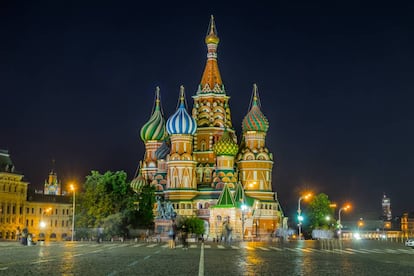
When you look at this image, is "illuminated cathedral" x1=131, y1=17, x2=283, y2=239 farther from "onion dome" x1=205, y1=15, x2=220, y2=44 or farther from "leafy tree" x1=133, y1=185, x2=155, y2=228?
"leafy tree" x1=133, y1=185, x2=155, y2=228

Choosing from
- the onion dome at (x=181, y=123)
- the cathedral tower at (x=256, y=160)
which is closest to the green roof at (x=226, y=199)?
the cathedral tower at (x=256, y=160)

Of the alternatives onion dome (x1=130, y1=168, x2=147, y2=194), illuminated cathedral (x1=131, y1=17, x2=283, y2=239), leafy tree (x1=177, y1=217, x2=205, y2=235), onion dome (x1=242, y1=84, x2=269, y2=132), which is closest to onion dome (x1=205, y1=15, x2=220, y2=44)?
illuminated cathedral (x1=131, y1=17, x2=283, y2=239)

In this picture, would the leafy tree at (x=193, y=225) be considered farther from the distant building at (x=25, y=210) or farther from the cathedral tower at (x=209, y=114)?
the distant building at (x=25, y=210)

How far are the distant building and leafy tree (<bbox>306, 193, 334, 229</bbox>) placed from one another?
4101cm

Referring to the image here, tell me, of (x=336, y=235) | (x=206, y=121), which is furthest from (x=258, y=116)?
(x=336, y=235)

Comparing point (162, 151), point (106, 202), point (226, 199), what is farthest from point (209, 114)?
point (106, 202)

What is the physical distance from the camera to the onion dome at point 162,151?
325ft

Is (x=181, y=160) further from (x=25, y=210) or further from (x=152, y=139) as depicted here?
(x=25, y=210)

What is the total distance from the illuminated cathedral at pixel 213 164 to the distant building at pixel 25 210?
59.7 feet

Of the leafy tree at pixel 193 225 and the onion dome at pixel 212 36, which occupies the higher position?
the onion dome at pixel 212 36

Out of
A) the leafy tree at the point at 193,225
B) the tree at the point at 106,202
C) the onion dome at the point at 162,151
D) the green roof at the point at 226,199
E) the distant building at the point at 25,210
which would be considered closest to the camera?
the tree at the point at 106,202

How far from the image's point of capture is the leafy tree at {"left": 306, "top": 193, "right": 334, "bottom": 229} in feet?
339

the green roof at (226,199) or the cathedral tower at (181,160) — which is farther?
the cathedral tower at (181,160)

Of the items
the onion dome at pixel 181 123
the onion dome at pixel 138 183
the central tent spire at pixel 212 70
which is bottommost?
the onion dome at pixel 138 183
